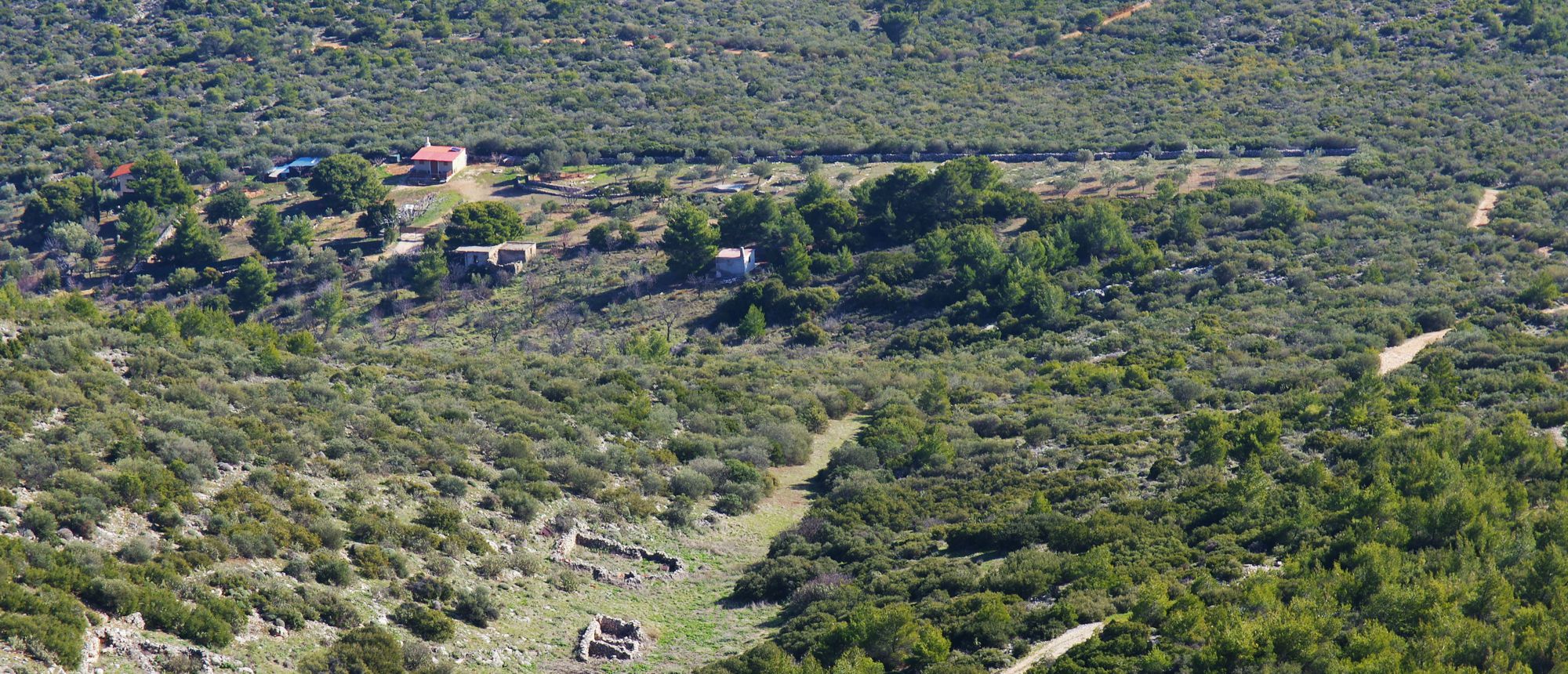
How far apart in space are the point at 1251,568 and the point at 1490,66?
2863 inches

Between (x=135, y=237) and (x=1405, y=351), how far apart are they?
194 ft

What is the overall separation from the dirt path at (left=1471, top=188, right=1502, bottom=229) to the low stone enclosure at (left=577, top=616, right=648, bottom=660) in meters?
46.8

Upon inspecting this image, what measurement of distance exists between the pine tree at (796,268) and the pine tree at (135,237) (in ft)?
106

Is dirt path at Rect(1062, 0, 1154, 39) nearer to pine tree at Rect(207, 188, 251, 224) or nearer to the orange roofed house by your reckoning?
the orange roofed house

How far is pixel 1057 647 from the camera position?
25.8 metres

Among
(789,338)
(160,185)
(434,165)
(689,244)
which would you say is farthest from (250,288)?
(789,338)

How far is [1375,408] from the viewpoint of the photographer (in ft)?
124

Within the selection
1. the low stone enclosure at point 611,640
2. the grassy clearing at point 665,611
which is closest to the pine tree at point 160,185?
the grassy clearing at point 665,611

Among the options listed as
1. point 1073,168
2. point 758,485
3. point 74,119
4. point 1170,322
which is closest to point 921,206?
point 1073,168

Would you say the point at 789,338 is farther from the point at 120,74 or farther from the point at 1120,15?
the point at 120,74

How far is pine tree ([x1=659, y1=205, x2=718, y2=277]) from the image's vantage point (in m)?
69.4

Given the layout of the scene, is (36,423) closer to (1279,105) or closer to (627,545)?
(627,545)

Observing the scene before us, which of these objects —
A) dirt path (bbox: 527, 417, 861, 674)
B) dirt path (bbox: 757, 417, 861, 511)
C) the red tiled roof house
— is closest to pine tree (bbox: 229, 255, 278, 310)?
the red tiled roof house

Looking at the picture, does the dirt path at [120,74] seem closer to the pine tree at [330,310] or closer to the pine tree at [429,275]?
the pine tree at [429,275]
